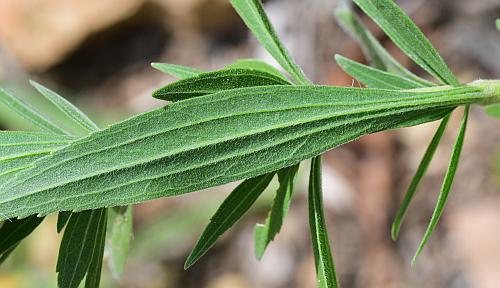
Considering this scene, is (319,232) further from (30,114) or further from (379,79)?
(30,114)

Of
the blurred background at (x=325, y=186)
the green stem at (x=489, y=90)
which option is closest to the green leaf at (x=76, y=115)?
the green stem at (x=489, y=90)

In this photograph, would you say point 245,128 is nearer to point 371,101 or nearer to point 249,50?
point 371,101

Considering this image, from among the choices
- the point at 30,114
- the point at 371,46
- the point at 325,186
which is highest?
the point at 325,186

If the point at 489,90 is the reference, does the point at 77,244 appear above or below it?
below

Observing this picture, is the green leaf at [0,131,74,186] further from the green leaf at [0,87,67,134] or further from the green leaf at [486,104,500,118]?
the green leaf at [486,104,500,118]

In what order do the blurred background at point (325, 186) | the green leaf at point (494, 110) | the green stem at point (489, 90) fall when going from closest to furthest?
the green stem at point (489, 90)
the green leaf at point (494, 110)
the blurred background at point (325, 186)

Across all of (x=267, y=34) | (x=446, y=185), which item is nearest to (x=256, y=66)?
(x=267, y=34)

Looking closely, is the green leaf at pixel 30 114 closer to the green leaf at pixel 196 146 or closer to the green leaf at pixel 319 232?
the green leaf at pixel 196 146

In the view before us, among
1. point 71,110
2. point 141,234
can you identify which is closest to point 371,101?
point 71,110
